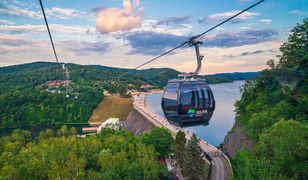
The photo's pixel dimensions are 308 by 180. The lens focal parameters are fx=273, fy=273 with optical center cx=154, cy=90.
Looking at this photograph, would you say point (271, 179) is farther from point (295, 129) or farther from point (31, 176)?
point (31, 176)

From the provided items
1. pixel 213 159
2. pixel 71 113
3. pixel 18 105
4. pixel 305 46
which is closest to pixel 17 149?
pixel 213 159

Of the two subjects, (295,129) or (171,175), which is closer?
(295,129)

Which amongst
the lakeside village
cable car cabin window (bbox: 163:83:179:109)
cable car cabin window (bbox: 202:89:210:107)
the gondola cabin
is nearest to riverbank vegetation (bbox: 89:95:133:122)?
the lakeside village

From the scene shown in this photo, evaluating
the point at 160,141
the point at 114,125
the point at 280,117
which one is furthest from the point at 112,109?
the point at 280,117

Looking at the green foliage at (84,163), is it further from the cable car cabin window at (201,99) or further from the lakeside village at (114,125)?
the cable car cabin window at (201,99)

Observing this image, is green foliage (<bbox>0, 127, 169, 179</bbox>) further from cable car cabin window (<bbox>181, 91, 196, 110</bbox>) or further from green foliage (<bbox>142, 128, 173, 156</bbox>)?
cable car cabin window (<bbox>181, 91, 196, 110</bbox>)

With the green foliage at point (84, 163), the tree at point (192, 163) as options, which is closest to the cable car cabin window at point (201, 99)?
the green foliage at point (84, 163)

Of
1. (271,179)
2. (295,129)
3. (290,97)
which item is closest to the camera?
(271,179)
